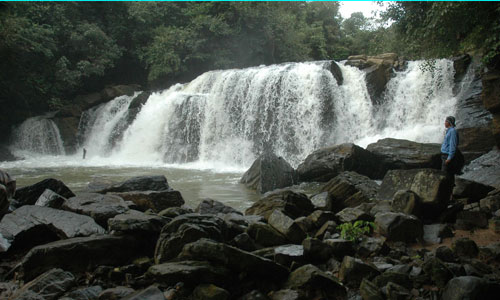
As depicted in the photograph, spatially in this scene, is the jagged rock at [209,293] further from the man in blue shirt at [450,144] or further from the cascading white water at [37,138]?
the cascading white water at [37,138]

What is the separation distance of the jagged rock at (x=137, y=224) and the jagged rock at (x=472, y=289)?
9.74 ft

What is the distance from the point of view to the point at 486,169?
30.7 feet

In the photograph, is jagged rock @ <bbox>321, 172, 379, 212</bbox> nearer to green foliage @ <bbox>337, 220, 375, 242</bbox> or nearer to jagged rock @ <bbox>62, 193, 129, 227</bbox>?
green foliage @ <bbox>337, 220, 375, 242</bbox>

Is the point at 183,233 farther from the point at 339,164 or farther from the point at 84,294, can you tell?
the point at 339,164

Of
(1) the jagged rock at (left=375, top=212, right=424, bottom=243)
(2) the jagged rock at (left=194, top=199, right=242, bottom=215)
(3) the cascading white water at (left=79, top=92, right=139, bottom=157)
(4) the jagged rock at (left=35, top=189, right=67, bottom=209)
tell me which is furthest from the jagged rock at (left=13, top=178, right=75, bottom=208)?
(3) the cascading white water at (left=79, top=92, right=139, bottom=157)

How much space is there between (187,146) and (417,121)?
9.39 metres

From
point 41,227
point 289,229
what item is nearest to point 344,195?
point 289,229

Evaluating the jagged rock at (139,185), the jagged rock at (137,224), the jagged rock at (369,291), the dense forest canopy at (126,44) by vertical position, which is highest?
the dense forest canopy at (126,44)

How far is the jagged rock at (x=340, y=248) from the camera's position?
163 inches

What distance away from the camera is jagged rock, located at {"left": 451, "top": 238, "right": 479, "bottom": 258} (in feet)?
13.2

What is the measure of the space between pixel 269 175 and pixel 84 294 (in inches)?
270

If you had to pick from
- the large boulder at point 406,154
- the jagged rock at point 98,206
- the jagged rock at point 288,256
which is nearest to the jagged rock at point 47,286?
the jagged rock at point 98,206

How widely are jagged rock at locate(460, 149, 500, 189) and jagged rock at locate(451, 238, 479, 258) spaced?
473 cm

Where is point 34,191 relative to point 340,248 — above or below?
above
